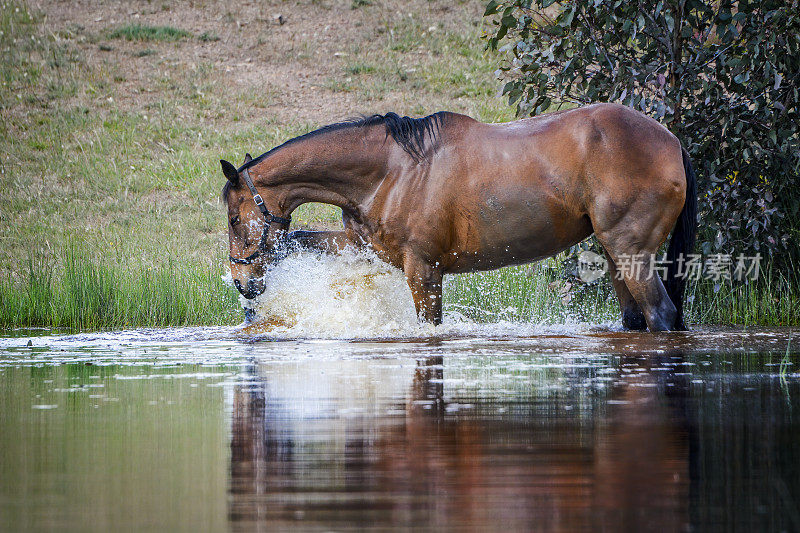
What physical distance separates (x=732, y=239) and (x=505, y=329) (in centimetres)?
237

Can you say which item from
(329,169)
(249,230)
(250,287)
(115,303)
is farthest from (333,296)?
(115,303)

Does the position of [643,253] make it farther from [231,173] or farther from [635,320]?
[231,173]

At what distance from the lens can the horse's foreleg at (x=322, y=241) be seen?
309 inches

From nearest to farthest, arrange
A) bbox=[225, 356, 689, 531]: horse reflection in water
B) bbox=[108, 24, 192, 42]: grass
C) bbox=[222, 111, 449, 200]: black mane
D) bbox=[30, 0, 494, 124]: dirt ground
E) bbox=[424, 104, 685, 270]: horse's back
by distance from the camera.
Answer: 1. bbox=[225, 356, 689, 531]: horse reflection in water
2. bbox=[424, 104, 685, 270]: horse's back
3. bbox=[222, 111, 449, 200]: black mane
4. bbox=[30, 0, 494, 124]: dirt ground
5. bbox=[108, 24, 192, 42]: grass

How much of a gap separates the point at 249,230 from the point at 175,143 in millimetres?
13655

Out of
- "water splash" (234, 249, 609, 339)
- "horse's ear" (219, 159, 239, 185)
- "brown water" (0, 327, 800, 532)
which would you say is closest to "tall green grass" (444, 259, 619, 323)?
"water splash" (234, 249, 609, 339)

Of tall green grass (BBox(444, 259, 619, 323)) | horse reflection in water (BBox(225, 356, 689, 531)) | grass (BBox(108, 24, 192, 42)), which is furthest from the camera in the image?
grass (BBox(108, 24, 192, 42))

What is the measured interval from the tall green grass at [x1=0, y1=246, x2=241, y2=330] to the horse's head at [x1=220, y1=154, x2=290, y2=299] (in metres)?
1.75

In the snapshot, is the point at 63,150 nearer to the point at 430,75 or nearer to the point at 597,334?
the point at 430,75

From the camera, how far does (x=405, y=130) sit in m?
7.46

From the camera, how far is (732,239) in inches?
348

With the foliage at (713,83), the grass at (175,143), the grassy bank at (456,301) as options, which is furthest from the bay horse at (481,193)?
the grass at (175,143)

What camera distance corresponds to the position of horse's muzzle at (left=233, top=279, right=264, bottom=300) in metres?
7.70

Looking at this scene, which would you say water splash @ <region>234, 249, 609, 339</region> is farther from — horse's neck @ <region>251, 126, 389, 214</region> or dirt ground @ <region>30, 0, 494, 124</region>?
dirt ground @ <region>30, 0, 494, 124</region>
